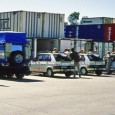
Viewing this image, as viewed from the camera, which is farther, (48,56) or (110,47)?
(110,47)

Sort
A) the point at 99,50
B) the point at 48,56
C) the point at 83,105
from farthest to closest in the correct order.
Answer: the point at 99,50
the point at 48,56
the point at 83,105

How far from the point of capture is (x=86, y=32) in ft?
129

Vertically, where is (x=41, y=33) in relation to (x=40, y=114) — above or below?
above

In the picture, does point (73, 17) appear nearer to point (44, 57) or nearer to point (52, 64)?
point (44, 57)

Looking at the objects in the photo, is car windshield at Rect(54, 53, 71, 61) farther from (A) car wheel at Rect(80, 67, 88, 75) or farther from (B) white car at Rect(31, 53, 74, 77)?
(A) car wheel at Rect(80, 67, 88, 75)

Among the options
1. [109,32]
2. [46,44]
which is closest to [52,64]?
[46,44]

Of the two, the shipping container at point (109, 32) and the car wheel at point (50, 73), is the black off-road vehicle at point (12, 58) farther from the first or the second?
the shipping container at point (109, 32)

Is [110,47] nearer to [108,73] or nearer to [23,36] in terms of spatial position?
[108,73]

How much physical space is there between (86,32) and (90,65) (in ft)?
47.3

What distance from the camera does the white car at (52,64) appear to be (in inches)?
899

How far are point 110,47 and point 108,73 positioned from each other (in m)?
9.34

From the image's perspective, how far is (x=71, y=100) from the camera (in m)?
12.5

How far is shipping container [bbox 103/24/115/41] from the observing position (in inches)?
1431

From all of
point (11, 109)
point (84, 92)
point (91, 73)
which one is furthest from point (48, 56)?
point (11, 109)
